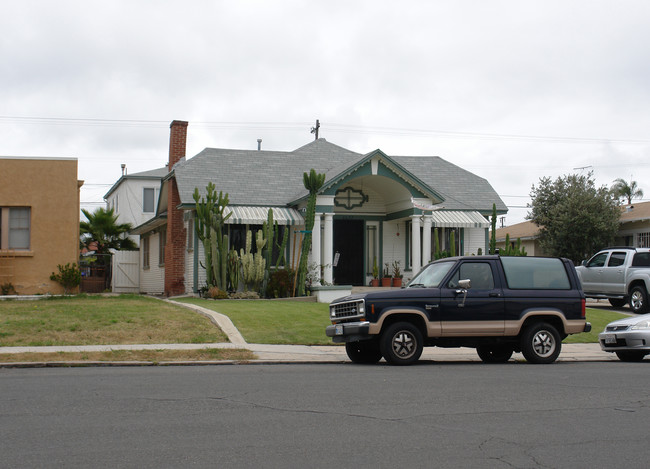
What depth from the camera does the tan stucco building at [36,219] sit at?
22.6 m

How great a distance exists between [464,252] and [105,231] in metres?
16.8

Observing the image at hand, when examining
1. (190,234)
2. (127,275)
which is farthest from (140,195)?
(190,234)

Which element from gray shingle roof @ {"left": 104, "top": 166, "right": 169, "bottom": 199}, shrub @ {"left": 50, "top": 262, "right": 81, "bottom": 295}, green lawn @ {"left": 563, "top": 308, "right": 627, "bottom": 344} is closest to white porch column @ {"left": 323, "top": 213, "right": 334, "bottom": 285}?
shrub @ {"left": 50, "top": 262, "right": 81, "bottom": 295}

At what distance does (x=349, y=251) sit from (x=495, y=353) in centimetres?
1366

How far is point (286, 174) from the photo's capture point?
28.3 m

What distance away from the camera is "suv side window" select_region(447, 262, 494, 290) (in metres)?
13.1

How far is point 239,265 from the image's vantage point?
23.6 meters

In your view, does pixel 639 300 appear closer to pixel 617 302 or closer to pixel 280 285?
pixel 617 302

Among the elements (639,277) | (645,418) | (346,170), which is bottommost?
(645,418)

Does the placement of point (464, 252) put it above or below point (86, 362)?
above

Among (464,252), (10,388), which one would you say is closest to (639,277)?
(464,252)

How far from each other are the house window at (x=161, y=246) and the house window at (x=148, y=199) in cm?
1682

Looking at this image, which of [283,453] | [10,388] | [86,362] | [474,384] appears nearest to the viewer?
[283,453]

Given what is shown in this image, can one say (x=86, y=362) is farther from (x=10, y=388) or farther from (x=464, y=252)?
(x=464, y=252)
